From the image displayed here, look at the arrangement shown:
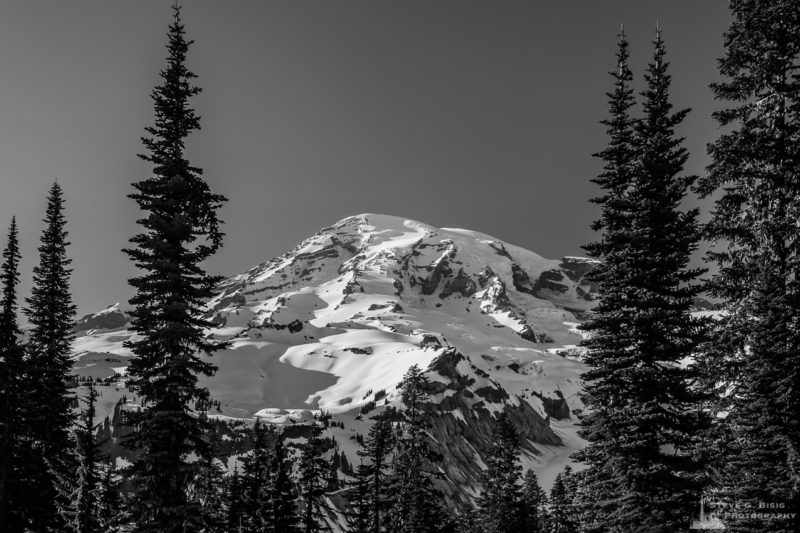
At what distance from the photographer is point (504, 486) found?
4722 centimetres

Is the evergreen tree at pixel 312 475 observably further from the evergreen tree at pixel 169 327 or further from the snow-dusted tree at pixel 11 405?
the evergreen tree at pixel 169 327

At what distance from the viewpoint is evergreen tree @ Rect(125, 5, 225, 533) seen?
1819 centimetres

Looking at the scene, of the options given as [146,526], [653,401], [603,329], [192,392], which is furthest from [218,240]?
[653,401]

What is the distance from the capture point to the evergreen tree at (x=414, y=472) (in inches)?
1471

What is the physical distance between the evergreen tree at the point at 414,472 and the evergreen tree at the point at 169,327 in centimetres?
1973

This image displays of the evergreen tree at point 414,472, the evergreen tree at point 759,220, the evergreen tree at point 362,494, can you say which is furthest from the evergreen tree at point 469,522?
the evergreen tree at point 759,220

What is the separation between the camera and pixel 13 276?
2947 centimetres

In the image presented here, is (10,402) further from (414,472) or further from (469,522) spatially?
(469,522)

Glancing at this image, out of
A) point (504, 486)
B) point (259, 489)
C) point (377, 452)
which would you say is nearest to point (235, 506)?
point (259, 489)

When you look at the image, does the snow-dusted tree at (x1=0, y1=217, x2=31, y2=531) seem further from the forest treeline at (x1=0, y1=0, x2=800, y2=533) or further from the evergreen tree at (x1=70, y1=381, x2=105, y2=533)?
the forest treeline at (x1=0, y1=0, x2=800, y2=533)

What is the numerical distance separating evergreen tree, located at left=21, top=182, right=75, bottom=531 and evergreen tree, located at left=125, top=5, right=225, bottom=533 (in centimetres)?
1711

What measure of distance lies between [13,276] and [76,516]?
1493cm

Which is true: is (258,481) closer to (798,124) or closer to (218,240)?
(218,240)

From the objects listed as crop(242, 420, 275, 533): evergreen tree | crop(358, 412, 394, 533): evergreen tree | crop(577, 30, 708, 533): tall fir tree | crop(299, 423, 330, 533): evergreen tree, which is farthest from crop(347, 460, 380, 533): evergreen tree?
crop(577, 30, 708, 533): tall fir tree
